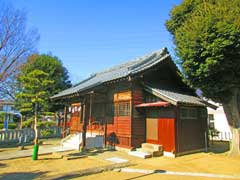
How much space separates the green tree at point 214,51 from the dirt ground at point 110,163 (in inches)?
103

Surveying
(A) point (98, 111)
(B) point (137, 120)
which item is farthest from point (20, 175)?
(A) point (98, 111)

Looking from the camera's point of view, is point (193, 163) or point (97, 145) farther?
point (97, 145)

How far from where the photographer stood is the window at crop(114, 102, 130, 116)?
13125 millimetres

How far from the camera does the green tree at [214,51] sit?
940cm

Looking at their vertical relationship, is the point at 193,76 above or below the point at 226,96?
above

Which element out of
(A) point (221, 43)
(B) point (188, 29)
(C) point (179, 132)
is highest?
(B) point (188, 29)

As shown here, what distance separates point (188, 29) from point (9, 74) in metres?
18.5

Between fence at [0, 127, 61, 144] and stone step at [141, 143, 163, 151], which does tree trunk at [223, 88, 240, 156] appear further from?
fence at [0, 127, 61, 144]

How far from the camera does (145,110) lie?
44.0ft

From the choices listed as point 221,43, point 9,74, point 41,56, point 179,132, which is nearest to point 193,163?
point 179,132

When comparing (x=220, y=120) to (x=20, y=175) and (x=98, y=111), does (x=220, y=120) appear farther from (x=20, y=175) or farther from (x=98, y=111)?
(x=20, y=175)

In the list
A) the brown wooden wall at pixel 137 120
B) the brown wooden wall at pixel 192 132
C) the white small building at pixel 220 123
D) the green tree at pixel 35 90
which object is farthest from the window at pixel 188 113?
the green tree at pixel 35 90

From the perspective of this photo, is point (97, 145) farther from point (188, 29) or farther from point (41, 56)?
point (41, 56)

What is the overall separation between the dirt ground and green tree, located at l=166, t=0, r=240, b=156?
103 inches
